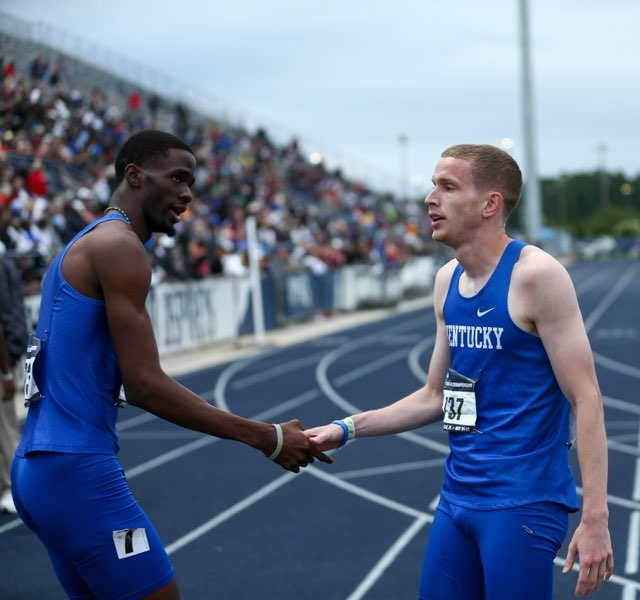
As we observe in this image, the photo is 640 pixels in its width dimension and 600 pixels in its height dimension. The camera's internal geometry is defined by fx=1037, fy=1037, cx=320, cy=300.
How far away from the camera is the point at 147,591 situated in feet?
9.91

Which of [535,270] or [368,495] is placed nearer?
[535,270]

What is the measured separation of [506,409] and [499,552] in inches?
16.6

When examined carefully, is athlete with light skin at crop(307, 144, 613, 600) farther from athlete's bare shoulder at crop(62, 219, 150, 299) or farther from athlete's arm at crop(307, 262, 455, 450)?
athlete's bare shoulder at crop(62, 219, 150, 299)

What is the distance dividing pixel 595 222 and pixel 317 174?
79716 millimetres

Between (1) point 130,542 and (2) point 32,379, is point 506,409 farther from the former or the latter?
(2) point 32,379

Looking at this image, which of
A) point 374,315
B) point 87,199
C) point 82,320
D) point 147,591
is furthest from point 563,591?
point 374,315

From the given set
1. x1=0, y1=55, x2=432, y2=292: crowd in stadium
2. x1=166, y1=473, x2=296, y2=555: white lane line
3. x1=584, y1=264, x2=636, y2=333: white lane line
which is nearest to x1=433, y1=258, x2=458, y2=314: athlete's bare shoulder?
x1=166, y1=473, x2=296, y2=555: white lane line

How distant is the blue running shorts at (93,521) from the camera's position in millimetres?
2984

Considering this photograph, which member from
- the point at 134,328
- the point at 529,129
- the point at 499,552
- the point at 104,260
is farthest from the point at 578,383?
the point at 529,129

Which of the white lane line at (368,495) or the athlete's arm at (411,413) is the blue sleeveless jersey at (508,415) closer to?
the athlete's arm at (411,413)

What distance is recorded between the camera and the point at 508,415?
10.2 feet

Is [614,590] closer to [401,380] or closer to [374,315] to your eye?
[401,380]

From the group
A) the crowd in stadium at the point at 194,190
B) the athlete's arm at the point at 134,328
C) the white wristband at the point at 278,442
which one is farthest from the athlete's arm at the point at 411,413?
the crowd in stadium at the point at 194,190

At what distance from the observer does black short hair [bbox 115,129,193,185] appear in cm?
318
